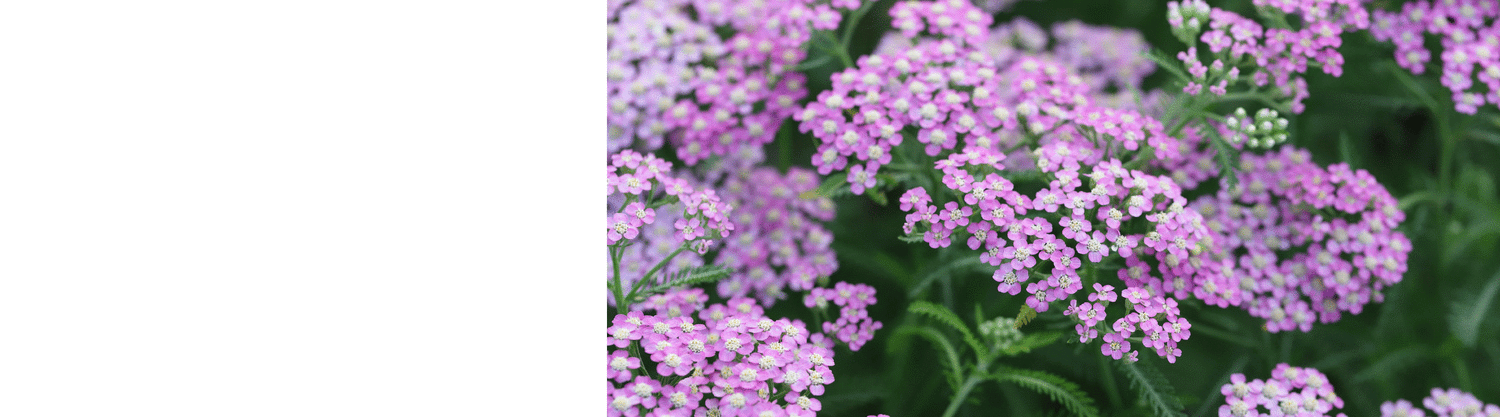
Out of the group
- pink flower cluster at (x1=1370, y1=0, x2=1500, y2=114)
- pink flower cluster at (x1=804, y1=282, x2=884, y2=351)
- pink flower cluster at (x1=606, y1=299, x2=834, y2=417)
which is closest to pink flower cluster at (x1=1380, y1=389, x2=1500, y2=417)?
pink flower cluster at (x1=1370, y1=0, x2=1500, y2=114)

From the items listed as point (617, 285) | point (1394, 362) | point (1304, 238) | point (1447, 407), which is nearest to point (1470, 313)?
point (1394, 362)

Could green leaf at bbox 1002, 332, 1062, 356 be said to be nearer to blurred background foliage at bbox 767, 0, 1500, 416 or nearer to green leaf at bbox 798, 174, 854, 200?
blurred background foliage at bbox 767, 0, 1500, 416

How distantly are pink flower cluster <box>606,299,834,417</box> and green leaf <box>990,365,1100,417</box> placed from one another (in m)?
0.33

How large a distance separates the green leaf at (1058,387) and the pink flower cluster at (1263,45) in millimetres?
499

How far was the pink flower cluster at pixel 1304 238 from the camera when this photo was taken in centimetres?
170

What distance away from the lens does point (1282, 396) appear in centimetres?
152

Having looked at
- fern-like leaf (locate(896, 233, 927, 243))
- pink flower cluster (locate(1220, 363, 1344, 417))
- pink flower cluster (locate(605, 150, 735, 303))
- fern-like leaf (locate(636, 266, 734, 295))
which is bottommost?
pink flower cluster (locate(1220, 363, 1344, 417))

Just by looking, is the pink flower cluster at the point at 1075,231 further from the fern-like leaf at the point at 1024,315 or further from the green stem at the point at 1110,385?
the green stem at the point at 1110,385

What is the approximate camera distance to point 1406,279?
1.97 m

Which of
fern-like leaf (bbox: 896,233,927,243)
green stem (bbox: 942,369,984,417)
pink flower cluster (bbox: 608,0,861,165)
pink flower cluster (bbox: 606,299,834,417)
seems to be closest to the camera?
pink flower cluster (bbox: 606,299,834,417)

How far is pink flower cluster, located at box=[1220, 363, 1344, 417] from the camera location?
1497 mm

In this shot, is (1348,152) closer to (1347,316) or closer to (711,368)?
(1347,316)
